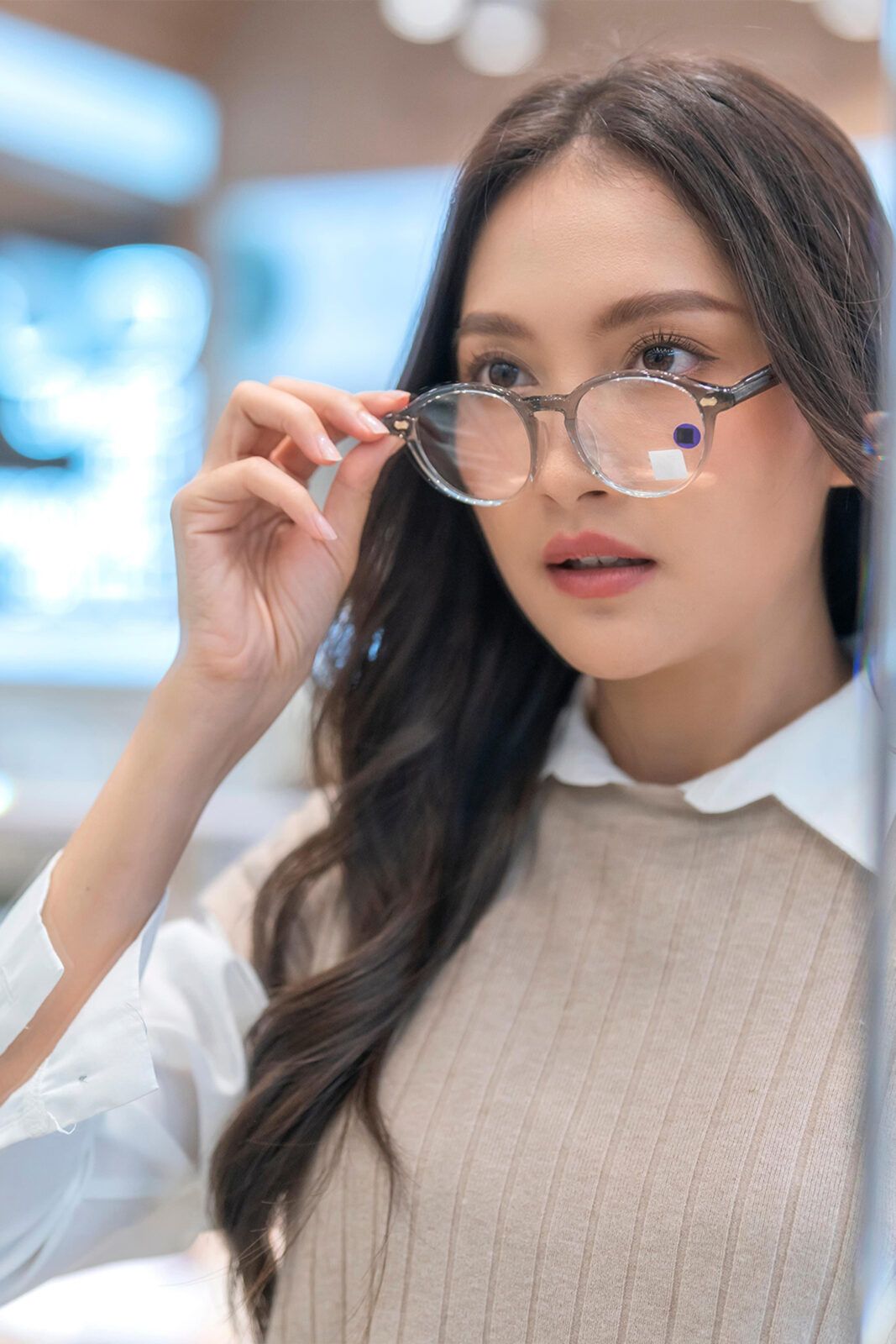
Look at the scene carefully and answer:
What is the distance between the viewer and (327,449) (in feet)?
2.21

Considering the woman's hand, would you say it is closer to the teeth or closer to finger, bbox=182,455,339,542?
finger, bbox=182,455,339,542

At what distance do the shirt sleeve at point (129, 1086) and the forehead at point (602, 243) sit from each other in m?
0.39

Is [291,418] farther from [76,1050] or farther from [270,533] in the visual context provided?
[76,1050]

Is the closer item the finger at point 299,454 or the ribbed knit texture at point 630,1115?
the ribbed knit texture at point 630,1115

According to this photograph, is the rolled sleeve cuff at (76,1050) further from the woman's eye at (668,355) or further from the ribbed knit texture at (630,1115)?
the woman's eye at (668,355)

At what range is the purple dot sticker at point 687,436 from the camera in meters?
0.61

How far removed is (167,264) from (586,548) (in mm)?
1932

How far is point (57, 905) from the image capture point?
2.26 feet

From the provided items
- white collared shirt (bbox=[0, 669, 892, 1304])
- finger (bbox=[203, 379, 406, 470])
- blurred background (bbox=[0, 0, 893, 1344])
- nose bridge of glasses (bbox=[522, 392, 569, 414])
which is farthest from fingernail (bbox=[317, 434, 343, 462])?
blurred background (bbox=[0, 0, 893, 1344])

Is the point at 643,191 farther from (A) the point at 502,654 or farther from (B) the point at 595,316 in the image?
(A) the point at 502,654

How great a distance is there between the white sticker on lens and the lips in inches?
1.9

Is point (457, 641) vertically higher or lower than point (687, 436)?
lower

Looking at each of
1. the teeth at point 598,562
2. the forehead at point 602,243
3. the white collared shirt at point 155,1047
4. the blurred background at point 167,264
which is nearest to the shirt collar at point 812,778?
the white collared shirt at point 155,1047

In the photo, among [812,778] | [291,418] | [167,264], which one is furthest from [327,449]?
[167,264]
